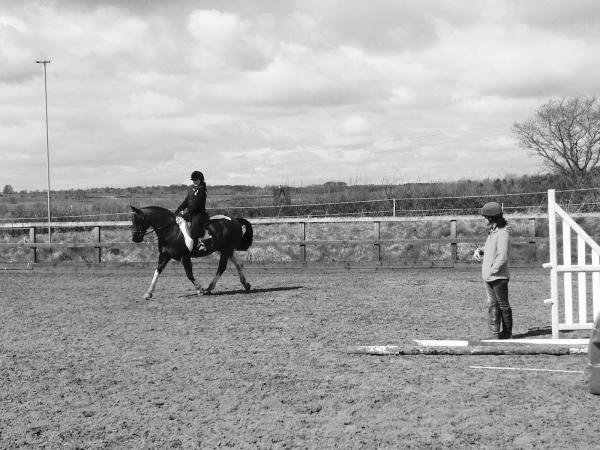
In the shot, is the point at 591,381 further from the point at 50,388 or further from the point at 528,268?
the point at 528,268

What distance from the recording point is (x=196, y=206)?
13.6m

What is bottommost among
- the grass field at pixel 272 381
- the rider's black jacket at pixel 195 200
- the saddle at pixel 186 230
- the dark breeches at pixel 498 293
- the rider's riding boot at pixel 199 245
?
the grass field at pixel 272 381

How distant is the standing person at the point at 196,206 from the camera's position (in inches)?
530

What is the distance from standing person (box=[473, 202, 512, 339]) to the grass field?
2.12 ft

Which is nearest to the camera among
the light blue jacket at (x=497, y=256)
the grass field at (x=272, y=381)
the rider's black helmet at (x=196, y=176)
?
the grass field at (x=272, y=381)

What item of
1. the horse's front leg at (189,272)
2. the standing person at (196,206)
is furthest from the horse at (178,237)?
the standing person at (196,206)

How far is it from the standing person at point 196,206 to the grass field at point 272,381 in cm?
184

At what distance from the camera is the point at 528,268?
1803 centimetres

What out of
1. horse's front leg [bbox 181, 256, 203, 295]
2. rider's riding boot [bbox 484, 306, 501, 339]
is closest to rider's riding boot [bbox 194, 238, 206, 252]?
horse's front leg [bbox 181, 256, 203, 295]

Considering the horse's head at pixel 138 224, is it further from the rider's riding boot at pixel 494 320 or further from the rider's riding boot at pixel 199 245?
the rider's riding boot at pixel 494 320

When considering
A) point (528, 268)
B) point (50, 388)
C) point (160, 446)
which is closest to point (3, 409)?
point (50, 388)

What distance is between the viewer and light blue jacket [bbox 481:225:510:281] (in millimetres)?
8227

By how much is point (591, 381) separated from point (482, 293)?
7443 mm

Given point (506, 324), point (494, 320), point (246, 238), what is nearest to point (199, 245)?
point (246, 238)
